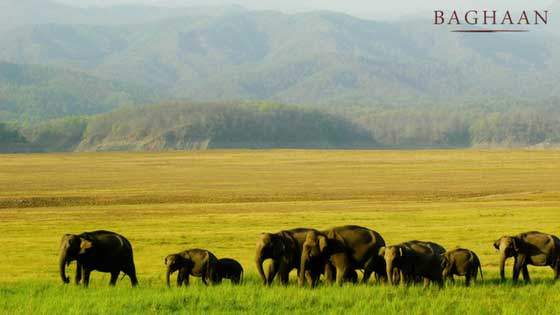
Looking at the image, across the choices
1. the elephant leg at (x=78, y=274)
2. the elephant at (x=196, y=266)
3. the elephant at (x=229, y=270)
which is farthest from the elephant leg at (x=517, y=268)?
the elephant leg at (x=78, y=274)

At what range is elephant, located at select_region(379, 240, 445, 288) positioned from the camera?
21.5 metres

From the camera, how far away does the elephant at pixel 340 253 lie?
21891 mm

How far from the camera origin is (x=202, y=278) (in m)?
22.6

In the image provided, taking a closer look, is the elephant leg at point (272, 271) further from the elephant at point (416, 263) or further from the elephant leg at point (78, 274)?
the elephant leg at point (78, 274)

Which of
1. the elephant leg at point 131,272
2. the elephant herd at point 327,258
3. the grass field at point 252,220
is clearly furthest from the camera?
the elephant leg at point 131,272

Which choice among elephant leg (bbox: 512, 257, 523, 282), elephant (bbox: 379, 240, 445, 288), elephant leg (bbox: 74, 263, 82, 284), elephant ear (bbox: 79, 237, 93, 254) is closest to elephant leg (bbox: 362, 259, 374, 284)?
elephant (bbox: 379, 240, 445, 288)

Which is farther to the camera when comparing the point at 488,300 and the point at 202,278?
the point at 202,278

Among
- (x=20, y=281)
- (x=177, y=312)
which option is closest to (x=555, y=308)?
(x=177, y=312)

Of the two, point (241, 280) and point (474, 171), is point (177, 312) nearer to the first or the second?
point (241, 280)

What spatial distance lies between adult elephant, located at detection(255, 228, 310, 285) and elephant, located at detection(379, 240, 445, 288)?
1.93m

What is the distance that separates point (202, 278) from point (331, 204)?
111 ft

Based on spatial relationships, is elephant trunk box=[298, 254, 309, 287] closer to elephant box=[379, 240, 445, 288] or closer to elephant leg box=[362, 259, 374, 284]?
elephant leg box=[362, 259, 374, 284]

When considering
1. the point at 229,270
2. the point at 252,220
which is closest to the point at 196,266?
the point at 229,270

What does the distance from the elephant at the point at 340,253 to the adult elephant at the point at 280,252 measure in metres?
0.39
